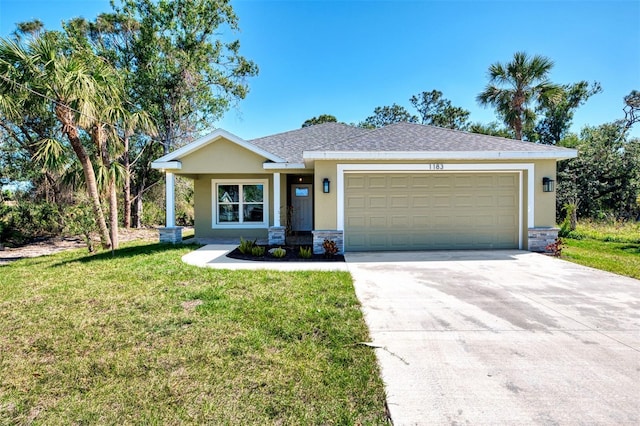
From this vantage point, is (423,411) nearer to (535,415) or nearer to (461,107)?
(535,415)

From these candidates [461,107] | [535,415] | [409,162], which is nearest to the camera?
[535,415]

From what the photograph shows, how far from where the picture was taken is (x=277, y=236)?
33.5ft

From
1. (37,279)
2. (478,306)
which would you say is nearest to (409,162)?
(478,306)

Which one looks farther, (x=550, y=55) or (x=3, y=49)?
(x=550, y=55)

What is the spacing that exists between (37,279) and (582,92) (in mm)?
30666

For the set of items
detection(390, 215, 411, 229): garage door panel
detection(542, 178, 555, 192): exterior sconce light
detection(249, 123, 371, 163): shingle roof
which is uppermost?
detection(249, 123, 371, 163): shingle roof

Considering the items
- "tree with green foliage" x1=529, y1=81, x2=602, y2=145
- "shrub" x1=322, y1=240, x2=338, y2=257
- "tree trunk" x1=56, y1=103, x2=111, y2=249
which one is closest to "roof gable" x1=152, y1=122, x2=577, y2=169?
"tree trunk" x1=56, y1=103, x2=111, y2=249

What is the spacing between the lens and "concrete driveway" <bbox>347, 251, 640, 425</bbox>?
231 cm

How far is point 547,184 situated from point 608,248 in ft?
9.67

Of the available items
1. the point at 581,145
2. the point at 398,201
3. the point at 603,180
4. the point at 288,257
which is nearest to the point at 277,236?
the point at 288,257

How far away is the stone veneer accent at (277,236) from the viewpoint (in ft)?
33.4

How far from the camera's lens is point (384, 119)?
102ft

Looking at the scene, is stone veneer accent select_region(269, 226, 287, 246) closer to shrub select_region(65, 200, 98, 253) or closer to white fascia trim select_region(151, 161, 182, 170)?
white fascia trim select_region(151, 161, 182, 170)

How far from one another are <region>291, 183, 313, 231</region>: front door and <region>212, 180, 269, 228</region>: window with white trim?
1414 mm
